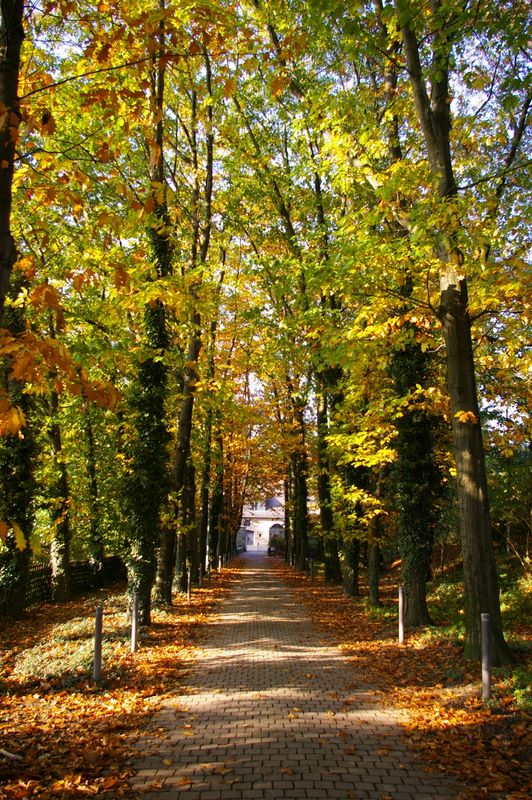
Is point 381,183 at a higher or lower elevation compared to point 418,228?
higher

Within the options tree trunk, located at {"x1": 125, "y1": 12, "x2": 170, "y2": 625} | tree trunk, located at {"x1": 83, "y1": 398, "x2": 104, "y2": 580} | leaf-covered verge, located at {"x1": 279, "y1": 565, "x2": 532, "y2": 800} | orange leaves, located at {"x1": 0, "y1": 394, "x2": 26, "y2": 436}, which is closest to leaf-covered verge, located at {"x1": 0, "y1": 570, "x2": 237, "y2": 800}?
tree trunk, located at {"x1": 125, "y1": 12, "x2": 170, "y2": 625}

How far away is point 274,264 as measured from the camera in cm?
1152

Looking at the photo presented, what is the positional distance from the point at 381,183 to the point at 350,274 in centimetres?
161

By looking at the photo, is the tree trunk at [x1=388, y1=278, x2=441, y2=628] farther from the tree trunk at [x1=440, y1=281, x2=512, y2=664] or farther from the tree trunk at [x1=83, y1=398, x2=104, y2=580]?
the tree trunk at [x1=83, y1=398, x2=104, y2=580]

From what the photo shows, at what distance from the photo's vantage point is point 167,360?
438 inches

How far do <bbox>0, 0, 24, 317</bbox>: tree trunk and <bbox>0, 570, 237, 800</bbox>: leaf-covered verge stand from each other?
3.72 meters

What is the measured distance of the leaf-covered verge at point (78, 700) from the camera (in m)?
4.48

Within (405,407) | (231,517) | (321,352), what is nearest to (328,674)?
(321,352)

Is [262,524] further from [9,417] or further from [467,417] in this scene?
[9,417]

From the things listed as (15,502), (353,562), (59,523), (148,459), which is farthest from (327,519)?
(15,502)

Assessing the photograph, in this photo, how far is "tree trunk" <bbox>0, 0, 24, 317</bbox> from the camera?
3.52 m

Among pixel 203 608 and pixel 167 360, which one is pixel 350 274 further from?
pixel 203 608

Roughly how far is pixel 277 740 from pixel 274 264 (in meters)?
8.69

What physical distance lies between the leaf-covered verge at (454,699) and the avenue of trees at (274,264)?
2.55 feet
